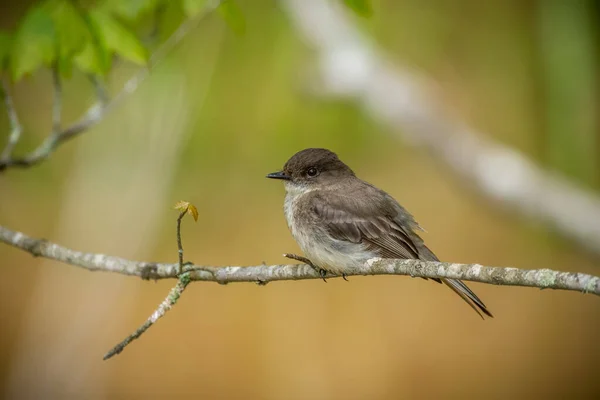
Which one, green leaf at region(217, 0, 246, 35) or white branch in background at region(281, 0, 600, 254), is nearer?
green leaf at region(217, 0, 246, 35)

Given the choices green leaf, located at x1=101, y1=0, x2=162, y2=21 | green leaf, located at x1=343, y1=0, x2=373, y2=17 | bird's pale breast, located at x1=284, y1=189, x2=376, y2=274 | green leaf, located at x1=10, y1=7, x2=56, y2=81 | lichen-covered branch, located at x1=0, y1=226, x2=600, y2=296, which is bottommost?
lichen-covered branch, located at x1=0, y1=226, x2=600, y2=296

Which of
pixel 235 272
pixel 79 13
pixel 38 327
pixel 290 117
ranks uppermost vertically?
pixel 290 117

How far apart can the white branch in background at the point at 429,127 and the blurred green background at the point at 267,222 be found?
0.25 metres

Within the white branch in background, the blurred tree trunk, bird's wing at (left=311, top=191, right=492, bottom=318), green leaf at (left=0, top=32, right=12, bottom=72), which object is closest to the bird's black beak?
bird's wing at (left=311, top=191, right=492, bottom=318)

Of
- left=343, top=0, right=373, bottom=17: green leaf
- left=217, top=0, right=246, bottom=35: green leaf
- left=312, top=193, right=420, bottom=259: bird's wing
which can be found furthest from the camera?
left=312, top=193, right=420, bottom=259: bird's wing

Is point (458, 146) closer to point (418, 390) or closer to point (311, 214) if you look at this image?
point (418, 390)

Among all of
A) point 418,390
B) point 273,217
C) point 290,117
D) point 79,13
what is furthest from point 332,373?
point 79,13

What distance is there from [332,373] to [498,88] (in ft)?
10.9

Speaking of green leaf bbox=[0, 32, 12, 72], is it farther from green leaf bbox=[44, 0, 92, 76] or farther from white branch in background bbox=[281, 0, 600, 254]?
white branch in background bbox=[281, 0, 600, 254]

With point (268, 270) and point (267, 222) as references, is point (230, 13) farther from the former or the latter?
point (267, 222)

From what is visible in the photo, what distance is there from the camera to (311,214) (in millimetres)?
3650

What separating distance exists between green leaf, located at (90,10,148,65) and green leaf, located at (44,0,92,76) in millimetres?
87

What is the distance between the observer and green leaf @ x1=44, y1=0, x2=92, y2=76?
9.17ft

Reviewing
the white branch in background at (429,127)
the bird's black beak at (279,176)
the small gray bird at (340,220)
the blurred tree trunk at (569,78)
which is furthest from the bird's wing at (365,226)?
the blurred tree trunk at (569,78)
